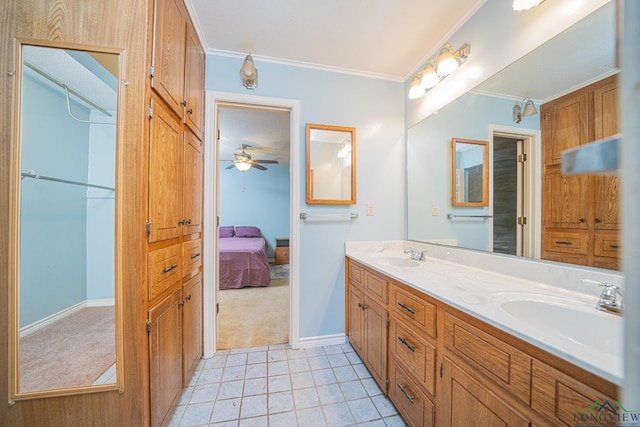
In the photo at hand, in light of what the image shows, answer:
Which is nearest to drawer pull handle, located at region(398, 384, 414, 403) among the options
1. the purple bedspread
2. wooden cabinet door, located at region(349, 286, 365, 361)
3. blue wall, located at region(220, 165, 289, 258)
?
wooden cabinet door, located at region(349, 286, 365, 361)

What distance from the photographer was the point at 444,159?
185 centimetres

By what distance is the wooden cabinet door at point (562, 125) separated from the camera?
1.01 m

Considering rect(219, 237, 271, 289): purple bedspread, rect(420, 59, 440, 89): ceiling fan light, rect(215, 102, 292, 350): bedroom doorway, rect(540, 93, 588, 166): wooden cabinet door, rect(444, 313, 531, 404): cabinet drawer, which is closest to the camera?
rect(444, 313, 531, 404): cabinet drawer

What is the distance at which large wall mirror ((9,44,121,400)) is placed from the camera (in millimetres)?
1014

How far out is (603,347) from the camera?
2.62 ft

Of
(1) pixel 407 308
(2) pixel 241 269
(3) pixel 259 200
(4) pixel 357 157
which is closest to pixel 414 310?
(1) pixel 407 308

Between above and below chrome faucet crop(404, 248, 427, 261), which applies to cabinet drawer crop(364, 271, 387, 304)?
below

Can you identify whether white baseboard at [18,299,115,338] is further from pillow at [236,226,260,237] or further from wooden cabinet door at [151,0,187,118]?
pillow at [236,226,260,237]

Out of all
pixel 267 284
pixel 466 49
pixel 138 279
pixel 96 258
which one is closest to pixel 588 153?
pixel 138 279

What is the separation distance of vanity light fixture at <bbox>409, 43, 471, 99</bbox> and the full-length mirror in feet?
2.03

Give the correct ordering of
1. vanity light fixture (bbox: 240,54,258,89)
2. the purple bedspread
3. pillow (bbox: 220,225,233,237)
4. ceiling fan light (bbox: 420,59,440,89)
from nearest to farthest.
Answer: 1. ceiling fan light (bbox: 420,59,440,89)
2. vanity light fixture (bbox: 240,54,258,89)
3. the purple bedspread
4. pillow (bbox: 220,225,233,237)

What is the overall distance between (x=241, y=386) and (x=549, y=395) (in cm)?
162

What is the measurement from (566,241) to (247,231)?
5.31 metres

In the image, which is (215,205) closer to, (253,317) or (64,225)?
(64,225)
